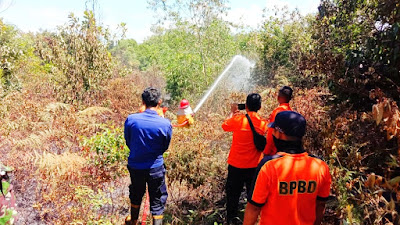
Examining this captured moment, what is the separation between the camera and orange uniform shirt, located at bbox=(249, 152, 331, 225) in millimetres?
1836

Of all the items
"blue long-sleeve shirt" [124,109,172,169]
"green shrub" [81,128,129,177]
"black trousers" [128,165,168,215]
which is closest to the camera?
"blue long-sleeve shirt" [124,109,172,169]

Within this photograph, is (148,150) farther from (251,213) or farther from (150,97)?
(251,213)

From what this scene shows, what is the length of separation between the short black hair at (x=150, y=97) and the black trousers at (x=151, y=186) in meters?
0.76

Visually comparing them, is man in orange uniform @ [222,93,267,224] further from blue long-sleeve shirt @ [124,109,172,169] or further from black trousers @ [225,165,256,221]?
blue long-sleeve shirt @ [124,109,172,169]

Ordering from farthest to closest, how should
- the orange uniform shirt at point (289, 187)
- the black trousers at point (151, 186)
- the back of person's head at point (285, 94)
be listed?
the back of person's head at point (285, 94), the black trousers at point (151, 186), the orange uniform shirt at point (289, 187)

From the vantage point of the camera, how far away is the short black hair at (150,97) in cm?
333

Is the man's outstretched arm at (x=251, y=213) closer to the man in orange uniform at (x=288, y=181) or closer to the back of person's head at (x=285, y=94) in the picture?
the man in orange uniform at (x=288, y=181)

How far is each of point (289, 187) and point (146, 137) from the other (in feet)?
6.03

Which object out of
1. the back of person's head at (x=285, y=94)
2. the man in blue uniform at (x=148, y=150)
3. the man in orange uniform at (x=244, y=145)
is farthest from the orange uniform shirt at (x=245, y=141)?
the man in blue uniform at (x=148, y=150)

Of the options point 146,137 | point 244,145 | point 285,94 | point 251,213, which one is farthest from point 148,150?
point 285,94

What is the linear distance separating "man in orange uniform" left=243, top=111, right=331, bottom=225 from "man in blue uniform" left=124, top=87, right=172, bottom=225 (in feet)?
5.30

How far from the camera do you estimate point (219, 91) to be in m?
10.3

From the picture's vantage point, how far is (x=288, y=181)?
6.02 feet

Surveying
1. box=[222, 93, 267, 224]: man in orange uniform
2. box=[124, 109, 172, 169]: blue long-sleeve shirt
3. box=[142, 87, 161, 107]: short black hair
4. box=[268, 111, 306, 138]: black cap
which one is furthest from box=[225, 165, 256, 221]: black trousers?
box=[268, 111, 306, 138]: black cap
